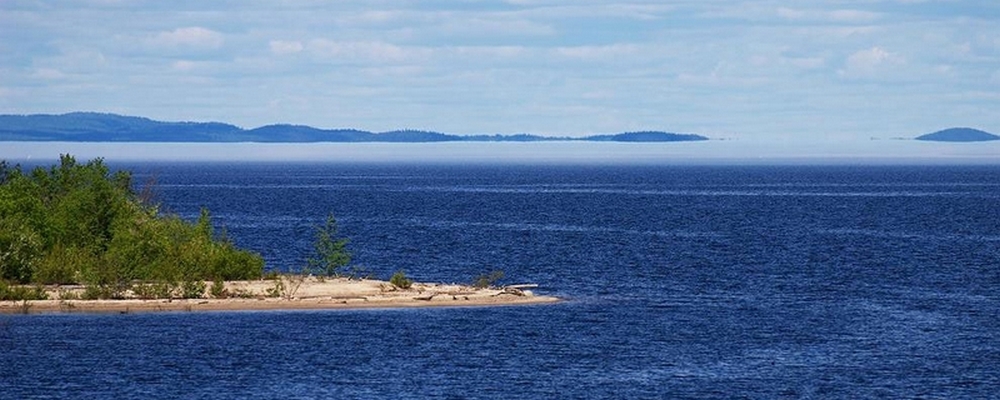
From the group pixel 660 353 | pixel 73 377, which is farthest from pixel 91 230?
pixel 660 353

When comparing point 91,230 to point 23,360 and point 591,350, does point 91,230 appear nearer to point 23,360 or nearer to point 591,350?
point 23,360

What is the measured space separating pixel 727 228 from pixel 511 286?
63054mm

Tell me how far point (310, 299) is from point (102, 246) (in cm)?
1504

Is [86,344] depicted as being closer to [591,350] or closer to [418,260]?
[591,350]

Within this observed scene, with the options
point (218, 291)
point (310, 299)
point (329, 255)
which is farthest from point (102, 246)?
point (310, 299)

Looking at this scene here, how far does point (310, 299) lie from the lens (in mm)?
77750

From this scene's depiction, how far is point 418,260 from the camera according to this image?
10562 centimetres

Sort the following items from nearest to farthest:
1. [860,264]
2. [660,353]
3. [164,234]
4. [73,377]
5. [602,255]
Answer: [73,377] → [660,353] → [164,234] → [860,264] → [602,255]

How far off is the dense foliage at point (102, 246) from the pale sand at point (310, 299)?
1.40 m

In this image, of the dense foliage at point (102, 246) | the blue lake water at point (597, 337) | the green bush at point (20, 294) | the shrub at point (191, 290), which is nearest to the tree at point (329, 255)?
the dense foliage at point (102, 246)

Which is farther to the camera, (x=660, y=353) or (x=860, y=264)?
(x=860, y=264)

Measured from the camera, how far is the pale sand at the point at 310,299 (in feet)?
246

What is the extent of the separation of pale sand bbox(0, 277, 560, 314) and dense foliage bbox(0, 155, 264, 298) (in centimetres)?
140

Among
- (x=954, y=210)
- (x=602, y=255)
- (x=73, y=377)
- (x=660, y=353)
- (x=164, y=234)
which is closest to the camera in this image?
(x=73, y=377)
